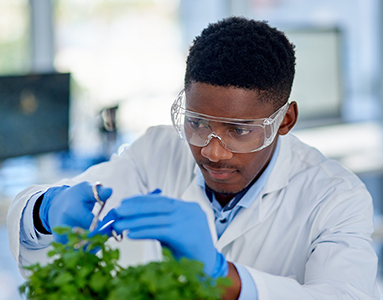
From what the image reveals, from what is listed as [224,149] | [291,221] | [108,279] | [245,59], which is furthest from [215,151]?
[108,279]

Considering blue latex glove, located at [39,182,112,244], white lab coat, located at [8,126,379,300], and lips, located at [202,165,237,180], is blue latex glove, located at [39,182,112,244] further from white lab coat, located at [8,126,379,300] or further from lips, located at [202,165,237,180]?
lips, located at [202,165,237,180]

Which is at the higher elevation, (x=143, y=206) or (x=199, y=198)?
(x=143, y=206)

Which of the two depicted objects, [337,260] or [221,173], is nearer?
[337,260]

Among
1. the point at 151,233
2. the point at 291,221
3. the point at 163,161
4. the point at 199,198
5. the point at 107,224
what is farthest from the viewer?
the point at 163,161

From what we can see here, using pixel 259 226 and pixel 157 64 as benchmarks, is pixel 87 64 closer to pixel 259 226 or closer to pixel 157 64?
pixel 157 64

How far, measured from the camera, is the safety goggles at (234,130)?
1083 mm

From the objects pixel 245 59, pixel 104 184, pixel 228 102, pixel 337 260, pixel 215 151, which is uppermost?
pixel 245 59

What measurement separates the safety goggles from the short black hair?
62 millimetres

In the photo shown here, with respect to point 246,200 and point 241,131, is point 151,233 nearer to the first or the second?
point 241,131

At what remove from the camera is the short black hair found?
106 centimetres

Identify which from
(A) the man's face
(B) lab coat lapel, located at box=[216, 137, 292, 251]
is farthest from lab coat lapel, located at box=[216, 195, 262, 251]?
(A) the man's face

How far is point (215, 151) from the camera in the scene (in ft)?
A: 3.58

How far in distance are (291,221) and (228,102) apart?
0.44 metres

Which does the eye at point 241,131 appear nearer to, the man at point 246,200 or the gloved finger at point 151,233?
the man at point 246,200
